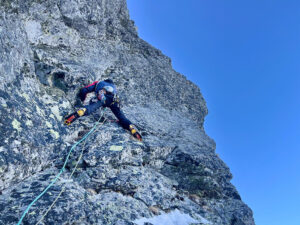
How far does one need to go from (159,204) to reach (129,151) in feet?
5.80

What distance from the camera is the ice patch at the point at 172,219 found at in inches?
205

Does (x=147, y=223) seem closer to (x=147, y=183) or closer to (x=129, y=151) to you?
(x=147, y=183)

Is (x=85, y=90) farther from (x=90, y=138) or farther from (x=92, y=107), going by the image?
(x=90, y=138)

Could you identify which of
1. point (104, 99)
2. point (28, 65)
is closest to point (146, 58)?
point (104, 99)

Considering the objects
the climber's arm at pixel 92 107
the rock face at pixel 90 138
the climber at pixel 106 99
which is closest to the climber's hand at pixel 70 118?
the rock face at pixel 90 138

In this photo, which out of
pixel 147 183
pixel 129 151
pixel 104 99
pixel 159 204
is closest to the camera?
pixel 159 204

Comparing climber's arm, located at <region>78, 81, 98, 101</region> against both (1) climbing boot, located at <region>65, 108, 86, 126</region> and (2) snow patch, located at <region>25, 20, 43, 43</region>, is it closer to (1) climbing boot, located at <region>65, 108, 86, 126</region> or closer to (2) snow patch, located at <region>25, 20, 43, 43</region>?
(1) climbing boot, located at <region>65, 108, 86, 126</region>

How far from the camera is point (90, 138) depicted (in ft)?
22.6

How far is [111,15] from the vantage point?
44.9 ft

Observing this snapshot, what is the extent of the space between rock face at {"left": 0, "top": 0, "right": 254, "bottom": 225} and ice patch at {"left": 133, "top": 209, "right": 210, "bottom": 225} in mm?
91

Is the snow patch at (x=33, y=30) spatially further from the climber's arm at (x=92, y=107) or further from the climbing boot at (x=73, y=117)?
the climbing boot at (x=73, y=117)

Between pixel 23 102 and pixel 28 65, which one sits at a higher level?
pixel 28 65

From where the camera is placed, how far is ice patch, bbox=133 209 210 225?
521cm

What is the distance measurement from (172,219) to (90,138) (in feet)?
10.4
